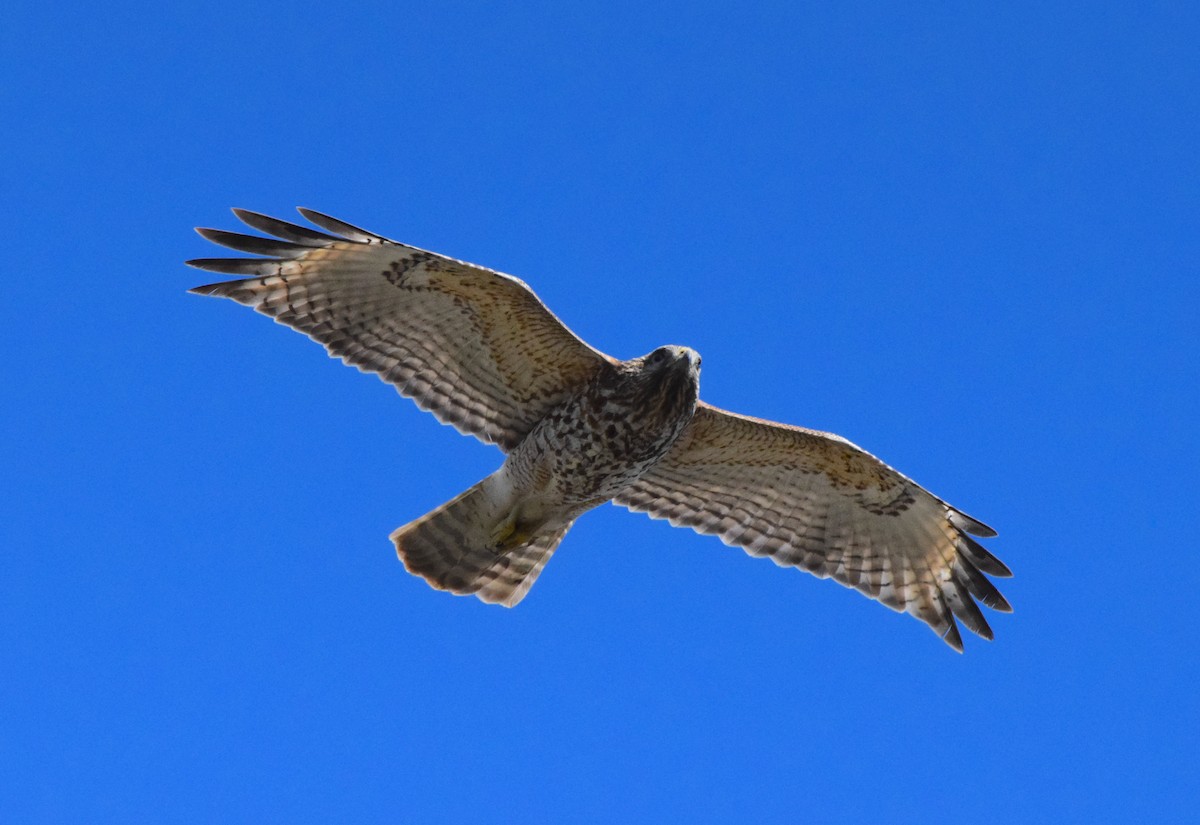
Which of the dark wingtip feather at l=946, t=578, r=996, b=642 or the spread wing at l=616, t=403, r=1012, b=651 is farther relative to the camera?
the dark wingtip feather at l=946, t=578, r=996, b=642

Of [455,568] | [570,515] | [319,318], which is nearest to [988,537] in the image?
[570,515]

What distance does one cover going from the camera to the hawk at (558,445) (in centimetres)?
994

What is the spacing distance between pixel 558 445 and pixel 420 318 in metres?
1.20

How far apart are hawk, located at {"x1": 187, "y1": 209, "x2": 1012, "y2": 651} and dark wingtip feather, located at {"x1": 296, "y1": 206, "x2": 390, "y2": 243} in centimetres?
1

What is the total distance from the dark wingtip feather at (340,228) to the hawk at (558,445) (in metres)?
0.01

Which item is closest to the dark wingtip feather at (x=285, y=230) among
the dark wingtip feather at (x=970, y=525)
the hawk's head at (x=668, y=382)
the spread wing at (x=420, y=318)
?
the spread wing at (x=420, y=318)

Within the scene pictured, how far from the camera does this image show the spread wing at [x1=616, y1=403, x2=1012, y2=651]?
11047 mm

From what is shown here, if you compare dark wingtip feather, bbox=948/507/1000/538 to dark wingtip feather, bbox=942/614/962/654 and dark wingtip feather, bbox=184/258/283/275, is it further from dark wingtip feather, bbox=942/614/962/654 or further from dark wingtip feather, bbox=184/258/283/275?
dark wingtip feather, bbox=184/258/283/275

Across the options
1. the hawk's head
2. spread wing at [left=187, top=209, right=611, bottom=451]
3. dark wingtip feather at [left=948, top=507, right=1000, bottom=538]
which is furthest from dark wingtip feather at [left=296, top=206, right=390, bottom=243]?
dark wingtip feather at [left=948, top=507, right=1000, bottom=538]

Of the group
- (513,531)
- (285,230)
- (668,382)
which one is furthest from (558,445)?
(285,230)

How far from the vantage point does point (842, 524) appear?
444 inches

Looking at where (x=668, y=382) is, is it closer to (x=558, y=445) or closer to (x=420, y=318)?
(x=558, y=445)

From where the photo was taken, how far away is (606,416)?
392 inches

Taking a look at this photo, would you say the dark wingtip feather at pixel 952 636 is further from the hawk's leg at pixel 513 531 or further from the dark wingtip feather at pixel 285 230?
the dark wingtip feather at pixel 285 230
